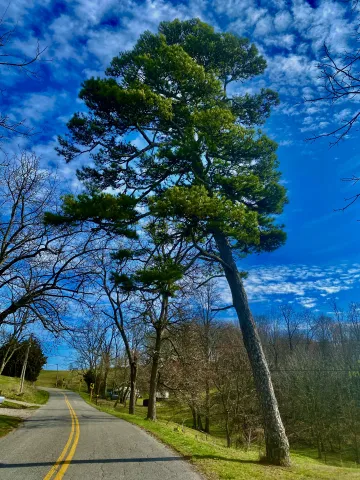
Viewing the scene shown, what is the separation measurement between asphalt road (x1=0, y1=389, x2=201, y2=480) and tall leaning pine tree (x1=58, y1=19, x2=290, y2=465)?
3127 mm

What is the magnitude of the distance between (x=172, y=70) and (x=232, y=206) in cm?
483

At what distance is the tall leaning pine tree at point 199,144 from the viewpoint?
9422mm

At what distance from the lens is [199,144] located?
10422 millimetres

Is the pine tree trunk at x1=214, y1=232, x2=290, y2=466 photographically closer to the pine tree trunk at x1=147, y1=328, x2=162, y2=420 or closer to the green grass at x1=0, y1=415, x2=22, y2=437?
the green grass at x1=0, y1=415, x2=22, y2=437

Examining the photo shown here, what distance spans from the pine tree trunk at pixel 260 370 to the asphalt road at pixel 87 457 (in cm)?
238

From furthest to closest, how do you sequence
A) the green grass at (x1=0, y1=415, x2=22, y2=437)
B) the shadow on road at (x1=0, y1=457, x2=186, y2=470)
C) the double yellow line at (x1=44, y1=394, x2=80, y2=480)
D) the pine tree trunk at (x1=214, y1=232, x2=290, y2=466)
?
the green grass at (x1=0, y1=415, x2=22, y2=437), the pine tree trunk at (x1=214, y1=232, x2=290, y2=466), the shadow on road at (x1=0, y1=457, x2=186, y2=470), the double yellow line at (x1=44, y1=394, x2=80, y2=480)

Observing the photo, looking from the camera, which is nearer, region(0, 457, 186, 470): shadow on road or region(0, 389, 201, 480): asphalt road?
region(0, 389, 201, 480): asphalt road

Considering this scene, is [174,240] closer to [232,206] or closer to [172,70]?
[232,206]

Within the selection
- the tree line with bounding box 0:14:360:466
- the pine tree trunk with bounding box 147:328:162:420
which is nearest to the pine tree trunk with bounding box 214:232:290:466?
Result: the tree line with bounding box 0:14:360:466

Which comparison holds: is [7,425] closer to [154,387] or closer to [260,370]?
[154,387]

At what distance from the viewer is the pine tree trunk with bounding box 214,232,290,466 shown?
8.61 meters

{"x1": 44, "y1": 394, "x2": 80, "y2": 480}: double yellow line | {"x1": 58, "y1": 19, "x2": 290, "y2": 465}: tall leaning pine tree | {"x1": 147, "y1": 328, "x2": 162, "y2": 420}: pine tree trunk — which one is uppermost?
{"x1": 58, "y1": 19, "x2": 290, "y2": 465}: tall leaning pine tree

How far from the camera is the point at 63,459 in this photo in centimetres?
764

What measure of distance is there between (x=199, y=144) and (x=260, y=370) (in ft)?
21.8
